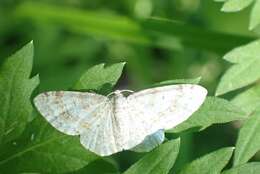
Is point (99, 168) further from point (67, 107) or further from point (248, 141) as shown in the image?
point (248, 141)

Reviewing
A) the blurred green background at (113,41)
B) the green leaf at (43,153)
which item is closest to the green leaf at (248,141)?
the green leaf at (43,153)

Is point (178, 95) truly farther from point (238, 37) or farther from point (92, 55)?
point (92, 55)

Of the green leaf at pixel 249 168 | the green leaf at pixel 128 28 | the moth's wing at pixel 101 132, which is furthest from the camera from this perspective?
the green leaf at pixel 128 28

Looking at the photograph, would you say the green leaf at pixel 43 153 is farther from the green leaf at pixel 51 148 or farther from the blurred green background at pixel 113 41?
the blurred green background at pixel 113 41

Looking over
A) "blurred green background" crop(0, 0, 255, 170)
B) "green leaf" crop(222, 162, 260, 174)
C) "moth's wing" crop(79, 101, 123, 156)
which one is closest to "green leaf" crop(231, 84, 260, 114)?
"green leaf" crop(222, 162, 260, 174)

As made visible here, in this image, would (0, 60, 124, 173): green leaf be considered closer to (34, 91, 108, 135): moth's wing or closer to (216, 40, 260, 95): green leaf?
(34, 91, 108, 135): moth's wing
